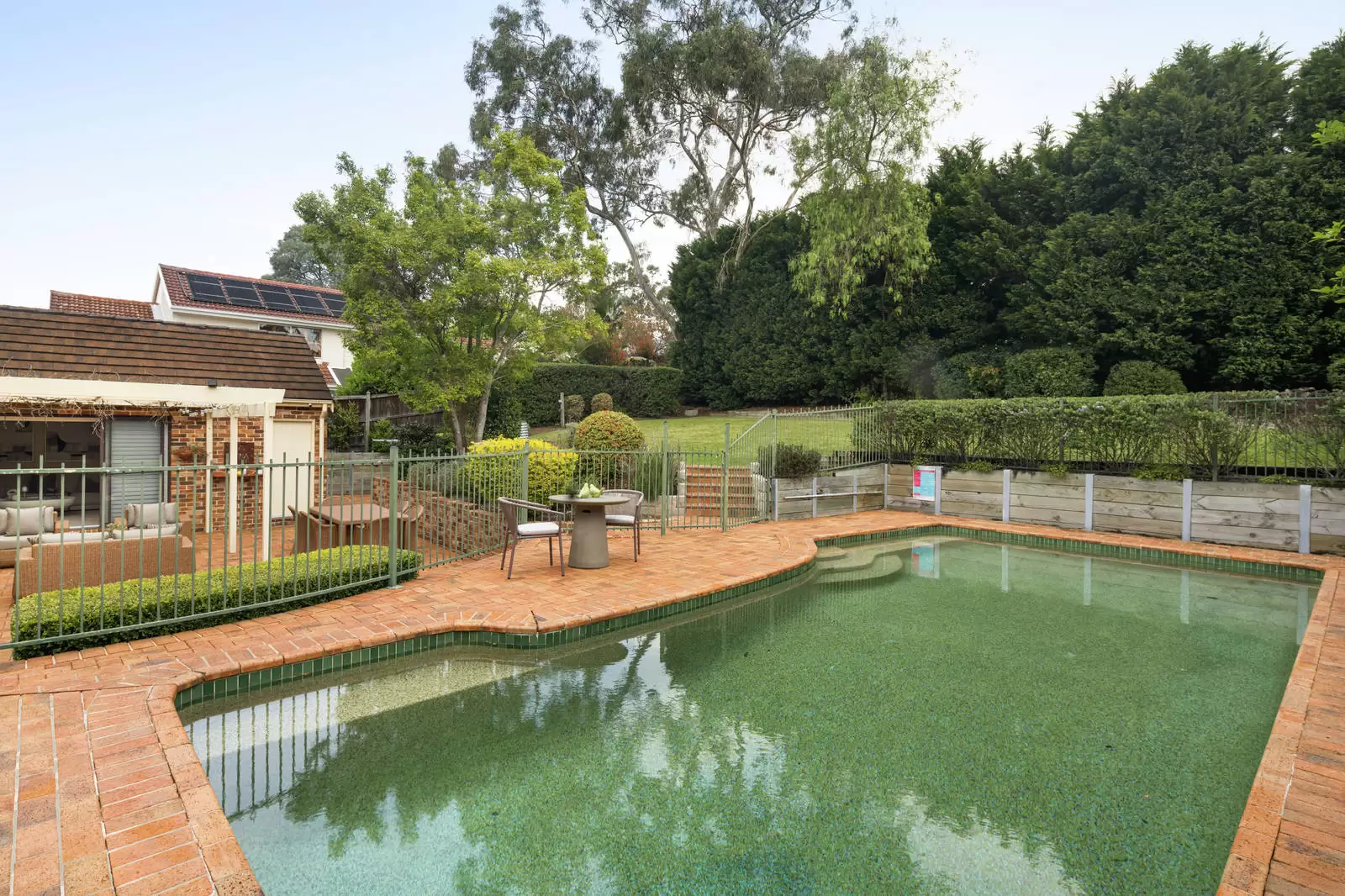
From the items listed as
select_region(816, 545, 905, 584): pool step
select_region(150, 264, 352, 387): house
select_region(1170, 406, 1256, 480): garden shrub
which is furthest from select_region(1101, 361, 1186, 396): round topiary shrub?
select_region(150, 264, 352, 387): house

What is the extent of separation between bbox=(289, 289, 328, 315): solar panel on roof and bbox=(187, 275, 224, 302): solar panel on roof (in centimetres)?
269

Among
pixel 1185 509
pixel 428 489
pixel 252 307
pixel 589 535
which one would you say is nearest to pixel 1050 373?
pixel 1185 509

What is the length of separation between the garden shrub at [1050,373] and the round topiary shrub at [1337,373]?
403 centimetres

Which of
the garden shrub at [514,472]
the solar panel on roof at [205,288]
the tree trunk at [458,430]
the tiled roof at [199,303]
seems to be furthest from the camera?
the solar panel on roof at [205,288]

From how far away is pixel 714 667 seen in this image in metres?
5.11

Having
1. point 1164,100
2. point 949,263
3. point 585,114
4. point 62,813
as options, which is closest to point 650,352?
point 585,114

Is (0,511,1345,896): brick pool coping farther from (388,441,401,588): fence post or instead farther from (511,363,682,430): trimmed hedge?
(511,363,682,430): trimmed hedge

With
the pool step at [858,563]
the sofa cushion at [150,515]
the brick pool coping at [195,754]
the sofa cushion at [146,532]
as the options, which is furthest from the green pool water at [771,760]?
the sofa cushion at [150,515]

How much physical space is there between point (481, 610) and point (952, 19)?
16835 millimetres

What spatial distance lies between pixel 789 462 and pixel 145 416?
10899mm

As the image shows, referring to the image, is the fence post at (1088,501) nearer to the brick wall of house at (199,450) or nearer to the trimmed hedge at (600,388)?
the brick wall of house at (199,450)

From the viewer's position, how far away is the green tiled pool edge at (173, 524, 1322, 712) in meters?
4.53

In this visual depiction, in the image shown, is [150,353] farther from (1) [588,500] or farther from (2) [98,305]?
(2) [98,305]

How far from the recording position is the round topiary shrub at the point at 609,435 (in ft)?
41.4
